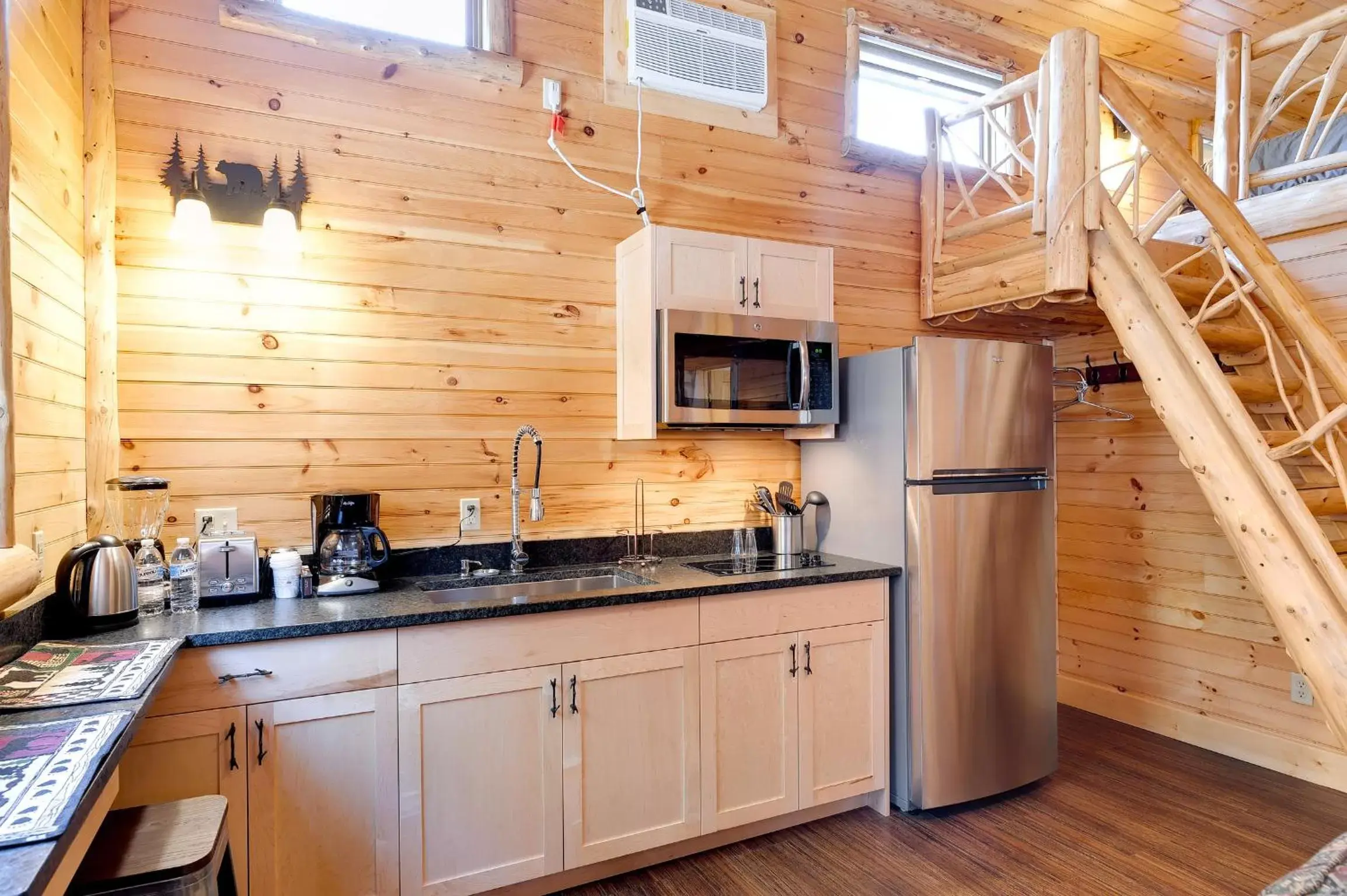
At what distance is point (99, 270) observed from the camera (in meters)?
2.19

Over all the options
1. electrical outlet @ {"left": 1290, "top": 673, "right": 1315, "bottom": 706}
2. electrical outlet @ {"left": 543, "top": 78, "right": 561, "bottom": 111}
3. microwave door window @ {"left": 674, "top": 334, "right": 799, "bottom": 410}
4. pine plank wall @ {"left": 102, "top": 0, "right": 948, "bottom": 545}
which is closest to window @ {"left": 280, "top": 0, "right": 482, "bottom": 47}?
pine plank wall @ {"left": 102, "top": 0, "right": 948, "bottom": 545}

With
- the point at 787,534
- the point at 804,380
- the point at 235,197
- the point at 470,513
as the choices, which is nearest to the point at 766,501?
the point at 787,534

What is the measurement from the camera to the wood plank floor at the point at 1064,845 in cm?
239

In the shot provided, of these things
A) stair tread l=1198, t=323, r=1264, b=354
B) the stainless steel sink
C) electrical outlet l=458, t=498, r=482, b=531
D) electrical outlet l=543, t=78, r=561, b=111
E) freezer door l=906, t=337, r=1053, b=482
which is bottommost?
the stainless steel sink

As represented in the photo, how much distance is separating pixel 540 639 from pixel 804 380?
4.53 feet

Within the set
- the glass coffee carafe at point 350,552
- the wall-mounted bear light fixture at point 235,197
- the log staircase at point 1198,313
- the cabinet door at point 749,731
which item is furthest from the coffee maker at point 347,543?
the log staircase at point 1198,313

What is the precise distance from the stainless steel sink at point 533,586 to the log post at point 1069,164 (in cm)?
188

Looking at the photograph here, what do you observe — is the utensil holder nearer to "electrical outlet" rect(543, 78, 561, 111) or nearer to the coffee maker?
the coffee maker

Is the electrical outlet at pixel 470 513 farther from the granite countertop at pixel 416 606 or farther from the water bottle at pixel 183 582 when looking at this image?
the water bottle at pixel 183 582

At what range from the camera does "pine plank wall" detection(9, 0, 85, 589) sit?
1.72m

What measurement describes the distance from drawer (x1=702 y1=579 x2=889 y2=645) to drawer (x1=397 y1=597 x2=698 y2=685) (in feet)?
0.30

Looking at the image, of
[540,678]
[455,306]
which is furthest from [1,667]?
[455,306]

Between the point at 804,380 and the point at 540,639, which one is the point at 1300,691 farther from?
the point at 540,639

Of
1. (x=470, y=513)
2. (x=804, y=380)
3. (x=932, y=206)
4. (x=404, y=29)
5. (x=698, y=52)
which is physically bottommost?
(x=470, y=513)
